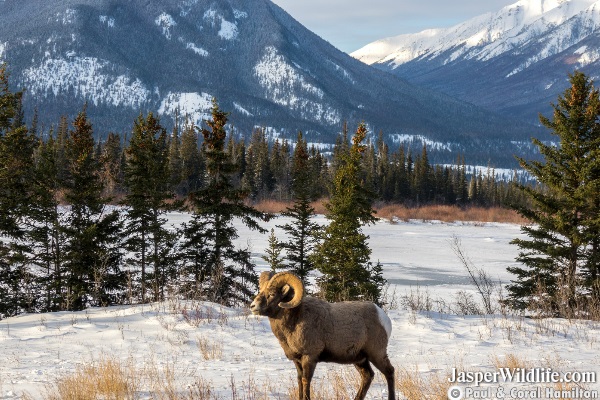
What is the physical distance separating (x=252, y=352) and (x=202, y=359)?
2.70ft

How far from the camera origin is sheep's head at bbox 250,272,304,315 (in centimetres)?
439

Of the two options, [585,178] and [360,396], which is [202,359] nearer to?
[360,396]

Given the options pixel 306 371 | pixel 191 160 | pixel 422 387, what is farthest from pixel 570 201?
pixel 191 160

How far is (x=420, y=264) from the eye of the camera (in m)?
30.2

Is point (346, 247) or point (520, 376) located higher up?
point (346, 247)

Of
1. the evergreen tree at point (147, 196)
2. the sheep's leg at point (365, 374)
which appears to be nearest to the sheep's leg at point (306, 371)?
the sheep's leg at point (365, 374)

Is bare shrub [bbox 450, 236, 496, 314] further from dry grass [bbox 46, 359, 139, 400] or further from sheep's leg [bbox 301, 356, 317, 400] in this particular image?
dry grass [bbox 46, 359, 139, 400]

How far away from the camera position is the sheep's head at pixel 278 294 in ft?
14.4

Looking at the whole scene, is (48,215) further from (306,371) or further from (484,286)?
(484,286)

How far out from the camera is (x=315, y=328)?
453cm

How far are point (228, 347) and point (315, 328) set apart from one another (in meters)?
3.86

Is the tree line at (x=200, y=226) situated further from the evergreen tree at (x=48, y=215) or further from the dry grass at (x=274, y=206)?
the dry grass at (x=274, y=206)

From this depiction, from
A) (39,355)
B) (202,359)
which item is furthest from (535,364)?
(39,355)

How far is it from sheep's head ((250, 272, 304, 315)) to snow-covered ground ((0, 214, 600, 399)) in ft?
4.26
